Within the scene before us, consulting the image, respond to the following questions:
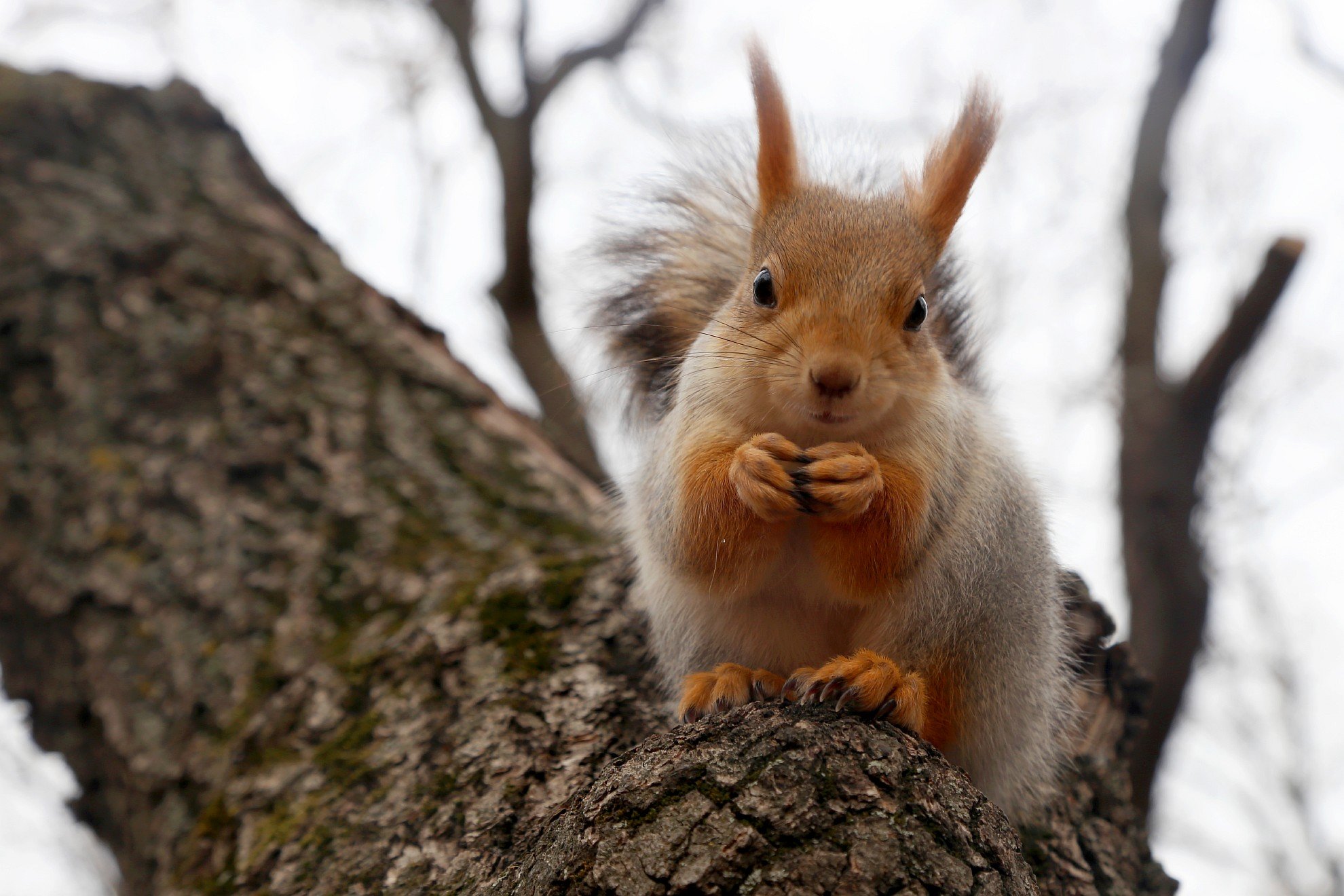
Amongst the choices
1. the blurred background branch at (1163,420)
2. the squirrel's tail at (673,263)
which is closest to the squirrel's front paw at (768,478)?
the squirrel's tail at (673,263)

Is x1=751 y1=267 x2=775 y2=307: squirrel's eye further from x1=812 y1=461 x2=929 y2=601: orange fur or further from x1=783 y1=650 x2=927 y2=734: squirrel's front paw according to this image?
x1=783 y1=650 x2=927 y2=734: squirrel's front paw

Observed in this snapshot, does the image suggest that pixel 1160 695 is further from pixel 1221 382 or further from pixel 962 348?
pixel 962 348

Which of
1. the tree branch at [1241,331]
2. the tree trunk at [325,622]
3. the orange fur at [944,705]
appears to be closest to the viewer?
the tree trunk at [325,622]

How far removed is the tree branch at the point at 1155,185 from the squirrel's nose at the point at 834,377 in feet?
7.60

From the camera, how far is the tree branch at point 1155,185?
3486 mm

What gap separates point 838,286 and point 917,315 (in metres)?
0.18

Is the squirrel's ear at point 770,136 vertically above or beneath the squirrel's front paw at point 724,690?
above

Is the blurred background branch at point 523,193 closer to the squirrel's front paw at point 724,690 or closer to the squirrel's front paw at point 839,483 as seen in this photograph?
the squirrel's front paw at point 724,690

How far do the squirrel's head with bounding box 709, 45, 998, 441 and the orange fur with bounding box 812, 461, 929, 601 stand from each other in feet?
0.42

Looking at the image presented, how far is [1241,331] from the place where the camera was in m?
2.95

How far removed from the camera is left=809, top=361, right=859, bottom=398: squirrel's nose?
158 cm

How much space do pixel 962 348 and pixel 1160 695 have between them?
60.0 inches

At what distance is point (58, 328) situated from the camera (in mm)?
2898

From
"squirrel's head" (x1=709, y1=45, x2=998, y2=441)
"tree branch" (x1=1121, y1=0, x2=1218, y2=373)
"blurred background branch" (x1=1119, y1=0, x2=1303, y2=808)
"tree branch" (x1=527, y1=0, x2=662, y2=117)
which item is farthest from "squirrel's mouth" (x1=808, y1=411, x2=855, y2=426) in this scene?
"tree branch" (x1=527, y1=0, x2=662, y2=117)
